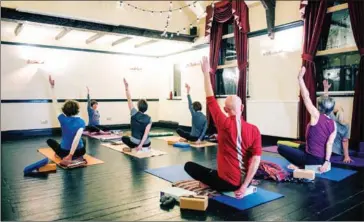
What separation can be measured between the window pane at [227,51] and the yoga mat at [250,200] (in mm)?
5326

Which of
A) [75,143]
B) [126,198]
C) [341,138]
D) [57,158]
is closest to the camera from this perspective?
[126,198]

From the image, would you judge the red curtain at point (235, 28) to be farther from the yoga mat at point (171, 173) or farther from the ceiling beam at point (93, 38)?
the yoga mat at point (171, 173)

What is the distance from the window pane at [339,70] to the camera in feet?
16.6

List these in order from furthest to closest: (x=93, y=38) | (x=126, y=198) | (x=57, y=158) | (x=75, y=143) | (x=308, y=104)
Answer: (x=93, y=38)
(x=57, y=158)
(x=75, y=143)
(x=308, y=104)
(x=126, y=198)

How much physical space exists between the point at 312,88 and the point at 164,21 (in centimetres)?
452

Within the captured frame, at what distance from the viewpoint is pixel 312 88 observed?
5.36 m

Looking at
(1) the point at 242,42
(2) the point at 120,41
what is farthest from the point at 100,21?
(1) the point at 242,42

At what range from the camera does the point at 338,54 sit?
5.27 meters

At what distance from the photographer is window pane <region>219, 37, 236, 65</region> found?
7.59m

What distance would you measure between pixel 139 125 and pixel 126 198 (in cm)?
211

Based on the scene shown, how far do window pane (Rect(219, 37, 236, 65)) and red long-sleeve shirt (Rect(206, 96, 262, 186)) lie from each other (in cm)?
541

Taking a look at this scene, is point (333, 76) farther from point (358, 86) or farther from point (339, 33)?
point (339, 33)

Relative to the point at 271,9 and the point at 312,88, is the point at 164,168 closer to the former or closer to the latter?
the point at 312,88

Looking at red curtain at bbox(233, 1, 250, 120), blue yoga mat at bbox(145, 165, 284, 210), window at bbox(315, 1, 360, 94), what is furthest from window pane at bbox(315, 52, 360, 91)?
blue yoga mat at bbox(145, 165, 284, 210)
